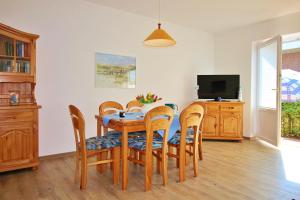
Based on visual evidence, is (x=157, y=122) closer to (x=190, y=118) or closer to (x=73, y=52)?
(x=190, y=118)

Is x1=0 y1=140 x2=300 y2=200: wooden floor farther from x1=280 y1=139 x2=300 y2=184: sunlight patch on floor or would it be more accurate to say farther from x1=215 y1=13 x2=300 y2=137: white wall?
x1=215 y1=13 x2=300 y2=137: white wall

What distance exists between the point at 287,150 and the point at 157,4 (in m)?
3.68

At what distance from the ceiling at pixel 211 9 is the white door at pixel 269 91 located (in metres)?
0.59

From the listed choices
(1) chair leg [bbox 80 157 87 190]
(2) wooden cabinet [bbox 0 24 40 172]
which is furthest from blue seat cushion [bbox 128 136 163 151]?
(2) wooden cabinet [bbox 0 24 40 172]

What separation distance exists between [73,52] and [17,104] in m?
1.21

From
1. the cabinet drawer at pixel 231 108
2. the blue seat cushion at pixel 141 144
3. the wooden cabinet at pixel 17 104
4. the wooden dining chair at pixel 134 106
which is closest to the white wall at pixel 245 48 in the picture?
the cabinet drawer at pixel 231 108

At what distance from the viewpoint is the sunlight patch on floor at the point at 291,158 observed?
2.96 meters

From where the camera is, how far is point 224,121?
5.03 m

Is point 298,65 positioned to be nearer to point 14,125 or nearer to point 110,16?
point 110,16

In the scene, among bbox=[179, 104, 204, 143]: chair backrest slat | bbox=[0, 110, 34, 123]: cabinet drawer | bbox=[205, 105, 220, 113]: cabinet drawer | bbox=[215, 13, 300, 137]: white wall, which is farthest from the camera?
bbox=[205, 105, 220, 113]: cabinet drawer

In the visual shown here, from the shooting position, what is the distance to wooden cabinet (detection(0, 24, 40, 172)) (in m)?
2.84

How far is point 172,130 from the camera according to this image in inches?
110

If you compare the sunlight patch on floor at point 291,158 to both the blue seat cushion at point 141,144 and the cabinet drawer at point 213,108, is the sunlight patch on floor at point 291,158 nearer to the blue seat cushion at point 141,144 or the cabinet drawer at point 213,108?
the cabinet drawer at point 213,108

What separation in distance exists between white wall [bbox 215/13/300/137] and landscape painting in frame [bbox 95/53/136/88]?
262 centimetres
